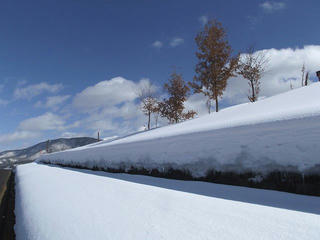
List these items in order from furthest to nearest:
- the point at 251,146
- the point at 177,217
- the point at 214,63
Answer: the point at 214,63, the point at 251,146, the point at 177,217

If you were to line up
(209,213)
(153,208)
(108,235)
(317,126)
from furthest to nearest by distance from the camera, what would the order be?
(317,126) < (153,208) < (209,213) < (108,235)

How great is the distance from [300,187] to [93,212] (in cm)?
120

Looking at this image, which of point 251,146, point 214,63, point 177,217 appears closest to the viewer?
point 177,217

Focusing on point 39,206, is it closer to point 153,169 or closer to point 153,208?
point 153,208

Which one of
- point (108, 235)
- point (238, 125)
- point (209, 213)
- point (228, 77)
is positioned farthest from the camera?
point (228, 77)

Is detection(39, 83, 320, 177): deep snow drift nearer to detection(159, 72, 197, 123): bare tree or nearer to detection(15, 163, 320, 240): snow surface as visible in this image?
detection(15, 163, 320, 240): snow surface

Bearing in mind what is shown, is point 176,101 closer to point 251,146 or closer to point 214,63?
point 214,63

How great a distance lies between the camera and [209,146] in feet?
5.21

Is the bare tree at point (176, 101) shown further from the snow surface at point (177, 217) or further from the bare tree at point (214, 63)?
the snow surface at point (177, 217)

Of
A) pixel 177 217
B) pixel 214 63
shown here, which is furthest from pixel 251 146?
pixel 214 63

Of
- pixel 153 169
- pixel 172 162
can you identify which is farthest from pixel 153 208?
pixel 153 169

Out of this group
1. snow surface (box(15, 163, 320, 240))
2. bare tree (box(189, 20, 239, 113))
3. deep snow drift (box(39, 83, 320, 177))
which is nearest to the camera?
snow surface (box(15, 163, 320, 240))

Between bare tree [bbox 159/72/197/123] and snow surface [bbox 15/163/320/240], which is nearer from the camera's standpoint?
snow surface [bbox 15/163/320/240]

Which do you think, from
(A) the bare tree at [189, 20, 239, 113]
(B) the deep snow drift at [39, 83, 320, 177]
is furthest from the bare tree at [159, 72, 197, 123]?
(B) the deep snow drift at [39, 83, 320, 177]
